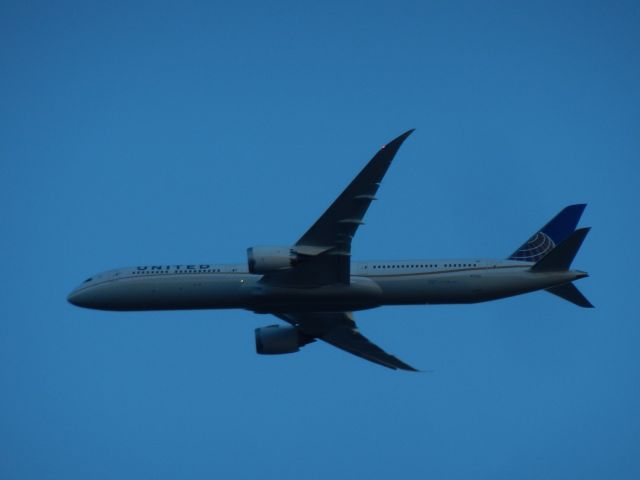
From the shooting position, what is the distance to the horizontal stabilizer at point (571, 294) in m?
43.2

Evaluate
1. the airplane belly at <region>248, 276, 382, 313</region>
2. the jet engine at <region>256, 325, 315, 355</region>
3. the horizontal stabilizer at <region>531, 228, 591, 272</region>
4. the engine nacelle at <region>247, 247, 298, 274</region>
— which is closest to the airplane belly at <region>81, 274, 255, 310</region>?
the airplane belly at <region>248, 276, 382, 313</region>

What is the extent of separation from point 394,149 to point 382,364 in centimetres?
1597

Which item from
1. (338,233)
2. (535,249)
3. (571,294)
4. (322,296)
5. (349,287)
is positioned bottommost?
(571,294)

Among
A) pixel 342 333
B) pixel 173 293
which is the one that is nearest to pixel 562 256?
pixel 342 333

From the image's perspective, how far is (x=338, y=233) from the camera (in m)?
40.2

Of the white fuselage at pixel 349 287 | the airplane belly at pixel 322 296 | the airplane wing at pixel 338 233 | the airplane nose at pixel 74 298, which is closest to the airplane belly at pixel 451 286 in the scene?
the white fuselage at pixel 349 287

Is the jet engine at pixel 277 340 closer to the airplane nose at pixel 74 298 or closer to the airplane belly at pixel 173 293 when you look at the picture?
the airplane belly at pixel 173 293

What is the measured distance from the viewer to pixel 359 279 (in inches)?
1686

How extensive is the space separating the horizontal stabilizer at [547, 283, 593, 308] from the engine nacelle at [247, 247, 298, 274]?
12038 millimetres

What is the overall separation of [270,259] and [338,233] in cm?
316

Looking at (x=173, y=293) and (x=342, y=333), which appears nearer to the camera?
(x=173, y=293)

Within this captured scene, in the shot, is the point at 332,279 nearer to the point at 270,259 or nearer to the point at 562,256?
the point at 270,259

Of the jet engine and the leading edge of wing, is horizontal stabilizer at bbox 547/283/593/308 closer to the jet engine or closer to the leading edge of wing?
the leading edge of wing

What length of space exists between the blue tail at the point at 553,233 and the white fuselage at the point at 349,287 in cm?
261
